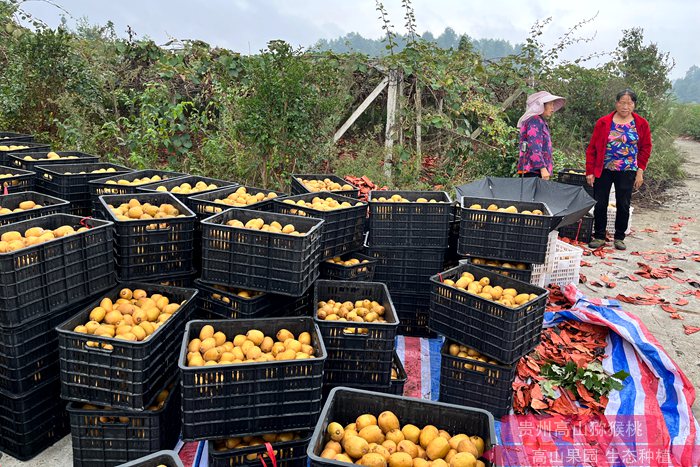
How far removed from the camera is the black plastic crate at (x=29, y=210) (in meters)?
3.88

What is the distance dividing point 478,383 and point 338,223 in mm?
1682

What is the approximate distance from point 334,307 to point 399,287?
1.28 m

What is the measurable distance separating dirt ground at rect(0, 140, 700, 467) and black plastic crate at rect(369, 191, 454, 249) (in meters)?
2.38

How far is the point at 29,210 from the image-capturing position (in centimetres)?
395

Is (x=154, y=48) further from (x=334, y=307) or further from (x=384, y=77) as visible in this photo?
(x=334, y=307)

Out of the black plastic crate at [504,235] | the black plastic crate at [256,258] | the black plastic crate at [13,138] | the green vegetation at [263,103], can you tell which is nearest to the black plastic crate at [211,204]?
the black plastic crate at [256,258]

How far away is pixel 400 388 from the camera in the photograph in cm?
389

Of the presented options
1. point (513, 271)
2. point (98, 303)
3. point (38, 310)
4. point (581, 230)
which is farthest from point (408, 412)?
point (581, 230)

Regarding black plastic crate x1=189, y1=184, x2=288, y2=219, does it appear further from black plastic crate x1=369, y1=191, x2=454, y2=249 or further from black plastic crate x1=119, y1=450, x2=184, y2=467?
black plastic crate x1=119, y1=450, x2=184, y2=467

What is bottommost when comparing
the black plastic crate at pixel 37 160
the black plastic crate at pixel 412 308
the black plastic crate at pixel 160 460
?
the black plastic crate at pixel 412 308

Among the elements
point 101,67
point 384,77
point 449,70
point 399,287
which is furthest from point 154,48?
point 399,287

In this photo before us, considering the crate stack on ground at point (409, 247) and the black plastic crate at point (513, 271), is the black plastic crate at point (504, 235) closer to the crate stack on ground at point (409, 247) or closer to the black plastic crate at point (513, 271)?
the black plastic crate at point (513, 271)

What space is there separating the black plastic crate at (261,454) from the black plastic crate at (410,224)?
2202mm

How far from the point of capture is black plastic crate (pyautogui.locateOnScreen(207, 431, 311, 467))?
2916 millimetres
